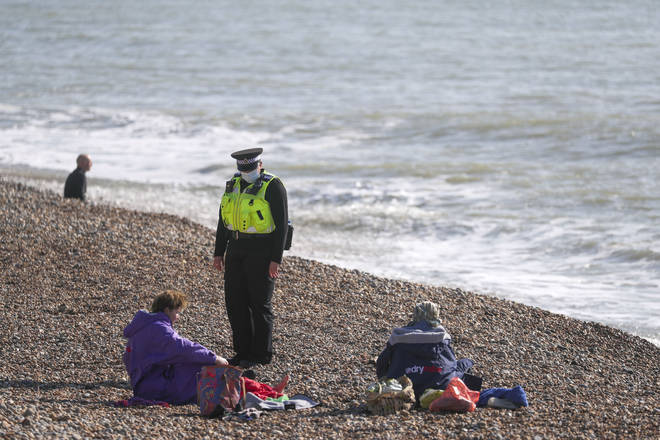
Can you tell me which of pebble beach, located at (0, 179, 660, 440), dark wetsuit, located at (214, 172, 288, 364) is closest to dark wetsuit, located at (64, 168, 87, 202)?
pebble beach, located at (0, 179, 660, 440)

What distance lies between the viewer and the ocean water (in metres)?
14.6

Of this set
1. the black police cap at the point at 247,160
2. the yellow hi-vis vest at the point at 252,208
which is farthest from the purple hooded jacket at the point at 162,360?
the black police cap at the point at 247,160

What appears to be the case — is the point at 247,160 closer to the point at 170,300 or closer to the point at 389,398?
the point at 170,300

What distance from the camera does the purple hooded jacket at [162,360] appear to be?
6566mm

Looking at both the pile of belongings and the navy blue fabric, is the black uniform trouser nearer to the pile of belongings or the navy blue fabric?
the navy blue fabric

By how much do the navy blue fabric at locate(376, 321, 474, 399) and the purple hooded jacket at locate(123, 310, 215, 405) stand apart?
4.39ft

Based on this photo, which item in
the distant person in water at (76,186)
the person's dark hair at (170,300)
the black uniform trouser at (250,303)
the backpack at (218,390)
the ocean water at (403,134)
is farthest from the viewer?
the ocean water at (403,134)

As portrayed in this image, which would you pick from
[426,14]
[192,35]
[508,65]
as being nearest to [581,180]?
[508,65]

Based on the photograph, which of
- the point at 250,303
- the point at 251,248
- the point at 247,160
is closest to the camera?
the point at 247,160

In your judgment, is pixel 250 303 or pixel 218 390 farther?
pixel 250 303

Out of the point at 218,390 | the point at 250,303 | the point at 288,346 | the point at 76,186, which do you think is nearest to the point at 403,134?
the point at 76,186

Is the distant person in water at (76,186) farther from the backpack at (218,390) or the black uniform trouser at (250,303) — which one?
the backpack at (218,390)

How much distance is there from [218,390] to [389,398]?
1.21 metres

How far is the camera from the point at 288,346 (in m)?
8.12
